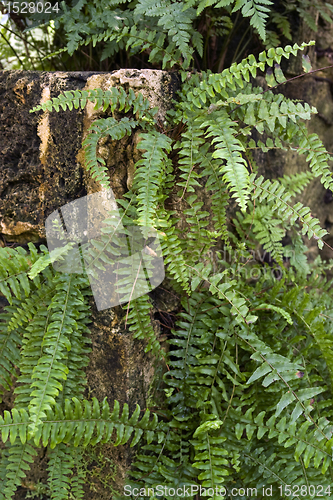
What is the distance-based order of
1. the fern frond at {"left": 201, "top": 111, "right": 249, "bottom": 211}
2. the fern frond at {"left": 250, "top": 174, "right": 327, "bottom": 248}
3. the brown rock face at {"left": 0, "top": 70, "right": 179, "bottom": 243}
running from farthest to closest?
1. the brown rock face at {"left": 0, "top": 70, "right": 179, "bottom": 243}
2. the fern frond at {"left": 250, "top": 174, "right": 327, "bottom": 248}
3. the fern frond at {"left": 201, "top": 111, "right": 249, "bottom": 211}

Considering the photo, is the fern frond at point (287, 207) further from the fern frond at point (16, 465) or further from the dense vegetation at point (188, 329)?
the fern frond at point (16, 465)

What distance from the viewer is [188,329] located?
6.59ft

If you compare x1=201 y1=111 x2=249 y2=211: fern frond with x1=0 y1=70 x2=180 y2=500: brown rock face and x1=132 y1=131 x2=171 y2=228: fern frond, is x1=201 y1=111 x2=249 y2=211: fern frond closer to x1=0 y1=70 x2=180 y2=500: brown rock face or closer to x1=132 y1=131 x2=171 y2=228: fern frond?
x1=132 y1=131 x2=171 y2=228: fern frond

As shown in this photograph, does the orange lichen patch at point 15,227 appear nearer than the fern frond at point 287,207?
No

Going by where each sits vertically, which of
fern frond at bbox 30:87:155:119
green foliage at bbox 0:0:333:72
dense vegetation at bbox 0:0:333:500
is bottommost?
dense vegetation at bbox 0:0:333:500

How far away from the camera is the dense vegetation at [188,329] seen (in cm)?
165

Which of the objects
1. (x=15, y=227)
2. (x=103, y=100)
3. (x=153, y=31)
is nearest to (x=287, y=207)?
(x=103, y=100)

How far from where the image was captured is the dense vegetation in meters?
1.65

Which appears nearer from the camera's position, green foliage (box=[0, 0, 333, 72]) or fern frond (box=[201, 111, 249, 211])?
fern frond (box=[201, 111, 249, 211])

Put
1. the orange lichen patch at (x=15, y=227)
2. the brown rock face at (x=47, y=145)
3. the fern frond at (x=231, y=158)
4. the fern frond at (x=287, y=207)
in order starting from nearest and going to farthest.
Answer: the fern frond at (x=231, y=158)
the fern frond at (x=287, y=207)
the brown rock face at (x=47, y=145)
the orange lichen patch at (x=15, y=227)

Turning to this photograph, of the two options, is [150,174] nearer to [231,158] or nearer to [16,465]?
[231,158]

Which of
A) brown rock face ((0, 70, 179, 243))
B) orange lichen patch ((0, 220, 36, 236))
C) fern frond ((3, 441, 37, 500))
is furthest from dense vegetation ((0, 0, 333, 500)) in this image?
orange lichen patch ((0, 220, 36, 236))

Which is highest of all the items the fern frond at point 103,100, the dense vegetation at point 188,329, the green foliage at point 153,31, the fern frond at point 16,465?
the green foliage at point 153,31

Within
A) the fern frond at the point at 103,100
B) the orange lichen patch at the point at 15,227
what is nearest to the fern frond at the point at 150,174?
the fern frond at the point at 103,100
